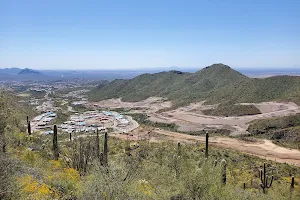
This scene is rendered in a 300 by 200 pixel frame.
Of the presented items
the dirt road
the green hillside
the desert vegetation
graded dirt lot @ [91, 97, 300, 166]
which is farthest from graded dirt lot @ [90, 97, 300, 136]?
the dirt road

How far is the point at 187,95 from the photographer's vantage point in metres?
119

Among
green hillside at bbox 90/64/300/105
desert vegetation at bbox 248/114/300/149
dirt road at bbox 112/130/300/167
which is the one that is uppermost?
green hillside at bbox 90/64/300/105

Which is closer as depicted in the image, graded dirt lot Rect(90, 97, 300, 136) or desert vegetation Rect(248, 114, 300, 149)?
desert vegetation Rect(248, 114, 300, 149)

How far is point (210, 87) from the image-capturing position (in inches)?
4852

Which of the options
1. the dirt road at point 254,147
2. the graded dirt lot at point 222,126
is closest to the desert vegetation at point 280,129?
the graded dirt lot at point 222,126

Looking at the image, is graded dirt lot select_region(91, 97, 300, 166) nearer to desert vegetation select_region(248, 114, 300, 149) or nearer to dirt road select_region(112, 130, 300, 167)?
dirt road select_region(112, 130, 300, 167)

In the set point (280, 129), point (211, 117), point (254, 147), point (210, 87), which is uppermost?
point (210, 87)

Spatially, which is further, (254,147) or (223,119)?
(223,119)

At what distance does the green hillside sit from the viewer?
293ft

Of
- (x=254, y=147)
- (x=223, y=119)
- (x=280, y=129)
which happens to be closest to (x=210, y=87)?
(x=223, y=119)

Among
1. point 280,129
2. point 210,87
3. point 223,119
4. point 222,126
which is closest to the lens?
point 280,129

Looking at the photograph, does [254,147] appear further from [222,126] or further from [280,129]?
[222,126]

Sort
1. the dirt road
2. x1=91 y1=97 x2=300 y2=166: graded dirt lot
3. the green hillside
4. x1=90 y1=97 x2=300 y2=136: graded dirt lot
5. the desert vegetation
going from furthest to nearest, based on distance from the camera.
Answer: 1. the green hillside
2. x1=90 y1=97 x2=300 y2=136: graded dirt lot
3. the desert vegetation
4. x1=91 y1=97 x2=300 y2=166: graded dirt lot
5. the dirt road

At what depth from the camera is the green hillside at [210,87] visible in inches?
3521
